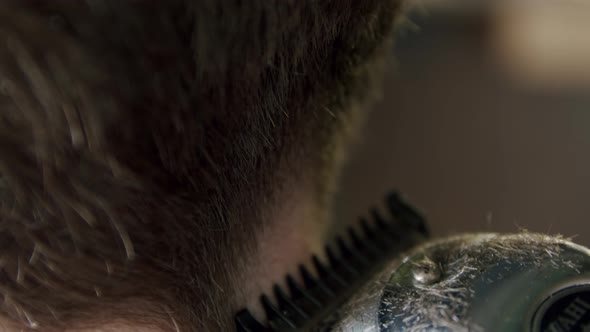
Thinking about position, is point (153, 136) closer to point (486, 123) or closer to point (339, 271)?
point (339, 271)

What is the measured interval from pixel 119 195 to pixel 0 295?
0.32 ft

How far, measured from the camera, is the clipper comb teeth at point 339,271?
0.31m

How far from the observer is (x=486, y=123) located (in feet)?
4.50

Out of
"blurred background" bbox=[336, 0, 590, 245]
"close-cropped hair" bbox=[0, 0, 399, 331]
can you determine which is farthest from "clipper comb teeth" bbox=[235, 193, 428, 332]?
"blurred background" bbox=[336, 0, 590, 245]

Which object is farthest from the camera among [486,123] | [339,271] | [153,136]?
[486,123]

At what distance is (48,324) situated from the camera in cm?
26

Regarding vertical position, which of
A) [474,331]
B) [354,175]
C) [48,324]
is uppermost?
[354,175]

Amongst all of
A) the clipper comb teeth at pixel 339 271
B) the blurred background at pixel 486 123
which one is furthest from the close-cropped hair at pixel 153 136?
the blurred background at pixel 486 123

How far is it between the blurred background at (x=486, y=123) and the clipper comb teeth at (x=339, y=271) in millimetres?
693

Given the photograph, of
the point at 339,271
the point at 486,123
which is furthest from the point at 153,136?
the point at 486,123

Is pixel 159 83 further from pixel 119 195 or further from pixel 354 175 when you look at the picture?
pixel 354 175

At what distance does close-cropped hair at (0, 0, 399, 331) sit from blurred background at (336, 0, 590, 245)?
83cm

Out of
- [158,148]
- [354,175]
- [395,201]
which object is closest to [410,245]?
[395,201]

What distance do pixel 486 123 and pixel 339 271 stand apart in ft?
3.69
